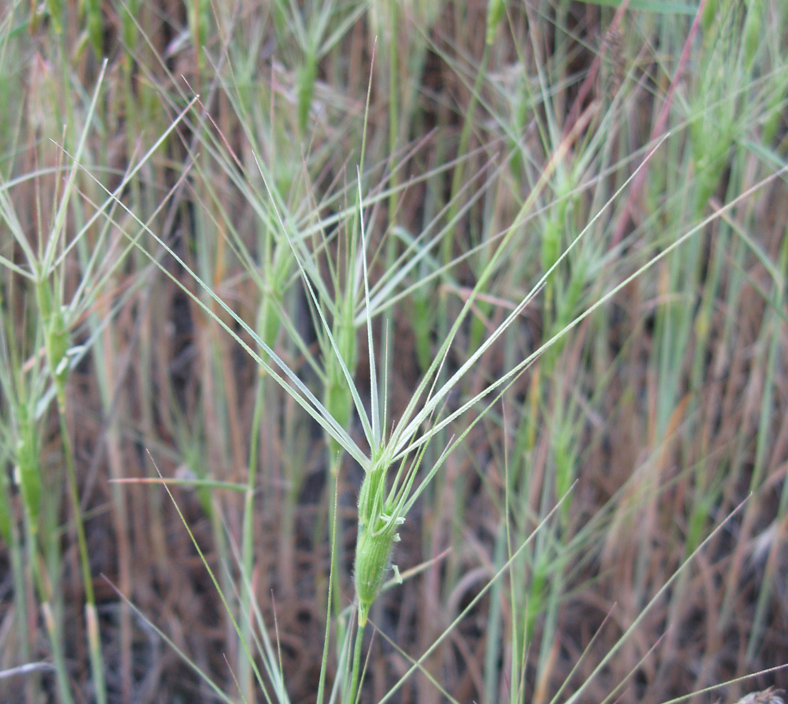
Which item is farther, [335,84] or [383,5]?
[335,84]

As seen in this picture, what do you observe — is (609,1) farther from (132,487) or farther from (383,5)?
(132,487)

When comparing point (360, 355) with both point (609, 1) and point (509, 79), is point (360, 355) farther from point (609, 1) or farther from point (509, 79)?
point (609, 1)

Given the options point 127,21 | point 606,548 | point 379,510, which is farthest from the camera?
point 606,548

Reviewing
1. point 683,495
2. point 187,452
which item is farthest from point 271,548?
point 683,495

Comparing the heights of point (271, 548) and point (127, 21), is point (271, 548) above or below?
below

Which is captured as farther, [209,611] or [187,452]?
[209,611]

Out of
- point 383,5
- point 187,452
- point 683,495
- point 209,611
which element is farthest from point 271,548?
point 383,5

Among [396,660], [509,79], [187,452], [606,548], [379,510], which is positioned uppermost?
[509,79]

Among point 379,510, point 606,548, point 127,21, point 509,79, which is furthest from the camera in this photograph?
point 606,548

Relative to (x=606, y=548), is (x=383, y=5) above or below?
above

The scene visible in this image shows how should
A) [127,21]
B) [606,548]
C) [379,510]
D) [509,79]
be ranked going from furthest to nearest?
[606,548] → [509,79] → [127,21] → [379,510]
